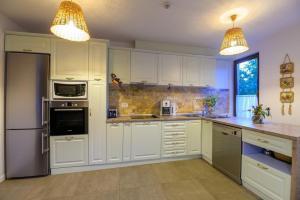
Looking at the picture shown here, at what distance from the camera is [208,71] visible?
3.72m

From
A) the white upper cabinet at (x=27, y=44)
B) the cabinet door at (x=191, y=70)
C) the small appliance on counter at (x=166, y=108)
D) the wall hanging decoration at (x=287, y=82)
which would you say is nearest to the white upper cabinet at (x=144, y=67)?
the small appliance on counter at (x=166, y=108)

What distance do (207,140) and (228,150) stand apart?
24.5 inches

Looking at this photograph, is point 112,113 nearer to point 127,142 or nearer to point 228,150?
point 127,142

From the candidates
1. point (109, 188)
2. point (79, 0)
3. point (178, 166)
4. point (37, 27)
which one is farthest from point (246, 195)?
point (37, 27)

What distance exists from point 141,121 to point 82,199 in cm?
149

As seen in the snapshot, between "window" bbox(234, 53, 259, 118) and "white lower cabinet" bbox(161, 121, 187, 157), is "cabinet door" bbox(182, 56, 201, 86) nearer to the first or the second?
"white lower cabinet" bbox(161, 121, 187, 157)

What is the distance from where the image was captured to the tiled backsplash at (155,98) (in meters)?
3.49

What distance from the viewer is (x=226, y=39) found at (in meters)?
2.07

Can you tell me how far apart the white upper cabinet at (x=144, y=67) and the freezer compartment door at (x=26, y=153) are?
1.89 meters

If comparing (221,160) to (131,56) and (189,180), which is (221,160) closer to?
(189,180)

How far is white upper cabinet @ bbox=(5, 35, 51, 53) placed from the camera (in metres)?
2.42

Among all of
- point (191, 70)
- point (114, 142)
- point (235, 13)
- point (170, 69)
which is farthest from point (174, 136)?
point (235, 13)

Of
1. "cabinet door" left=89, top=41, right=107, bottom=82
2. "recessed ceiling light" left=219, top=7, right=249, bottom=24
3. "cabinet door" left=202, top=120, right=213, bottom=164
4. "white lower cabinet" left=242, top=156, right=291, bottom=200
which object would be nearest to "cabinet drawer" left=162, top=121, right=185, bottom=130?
"cabinet door" left=202, top=120, right=213, bottom=164

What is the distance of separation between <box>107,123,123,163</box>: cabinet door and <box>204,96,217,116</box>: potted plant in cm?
213
